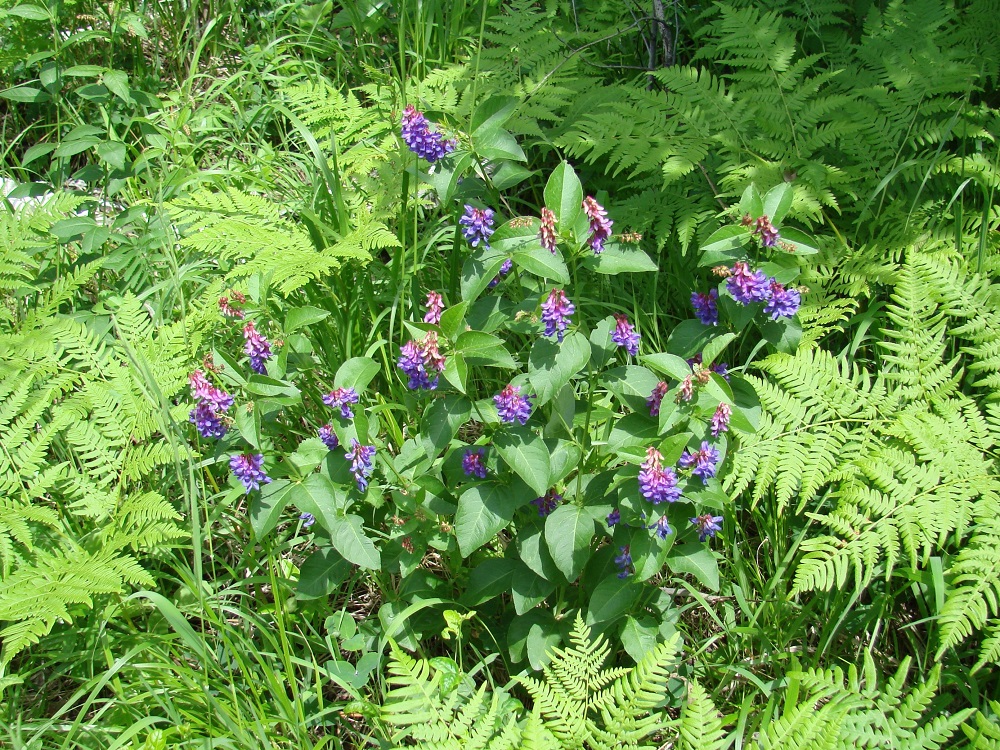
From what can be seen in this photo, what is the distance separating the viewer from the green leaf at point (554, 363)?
1.86 m

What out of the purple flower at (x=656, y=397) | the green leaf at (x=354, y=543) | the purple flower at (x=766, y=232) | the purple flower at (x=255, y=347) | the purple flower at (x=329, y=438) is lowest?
the green leaf at (x=354, y=543)

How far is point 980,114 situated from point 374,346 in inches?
92.2

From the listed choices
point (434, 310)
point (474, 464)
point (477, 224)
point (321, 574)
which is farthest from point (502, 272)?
point (321, 574)

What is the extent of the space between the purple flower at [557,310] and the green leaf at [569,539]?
1.68 ft

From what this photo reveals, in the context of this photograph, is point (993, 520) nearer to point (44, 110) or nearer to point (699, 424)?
point (699, 424)

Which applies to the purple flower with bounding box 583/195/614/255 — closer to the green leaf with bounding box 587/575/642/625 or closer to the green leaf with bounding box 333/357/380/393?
the green leaf with bounding box 333/357/380/393

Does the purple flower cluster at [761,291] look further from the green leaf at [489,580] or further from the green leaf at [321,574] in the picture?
the green leaf at [321,574]

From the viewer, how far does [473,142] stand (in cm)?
204

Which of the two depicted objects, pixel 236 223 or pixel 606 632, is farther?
pixel 236 223

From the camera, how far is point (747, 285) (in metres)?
1.93

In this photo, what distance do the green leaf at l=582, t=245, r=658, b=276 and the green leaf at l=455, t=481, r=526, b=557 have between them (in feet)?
2.04

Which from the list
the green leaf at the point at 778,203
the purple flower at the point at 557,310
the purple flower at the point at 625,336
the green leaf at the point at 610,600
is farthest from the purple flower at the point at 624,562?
the green leaf at the point at 778,203

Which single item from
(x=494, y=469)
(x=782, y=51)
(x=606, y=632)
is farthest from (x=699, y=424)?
(x=782, y=51)

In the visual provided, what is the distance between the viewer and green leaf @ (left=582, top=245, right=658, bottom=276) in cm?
192
